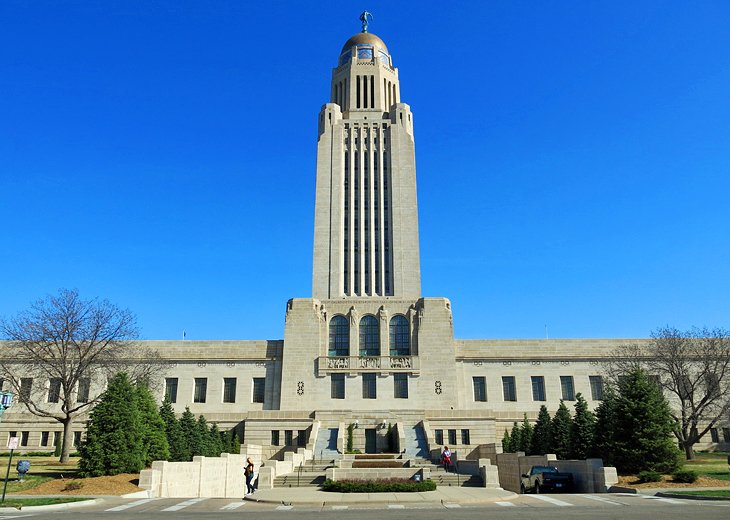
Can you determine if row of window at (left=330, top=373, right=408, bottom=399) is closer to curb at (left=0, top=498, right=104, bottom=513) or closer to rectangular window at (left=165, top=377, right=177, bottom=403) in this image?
rectangular window at (left=165, top=377, right=177, bottom=403)

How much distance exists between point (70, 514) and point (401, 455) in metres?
24.6

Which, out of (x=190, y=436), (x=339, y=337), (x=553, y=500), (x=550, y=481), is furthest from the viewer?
(x=339, y=337)

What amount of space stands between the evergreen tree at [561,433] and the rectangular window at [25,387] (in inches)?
1425

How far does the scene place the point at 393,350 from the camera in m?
52.8

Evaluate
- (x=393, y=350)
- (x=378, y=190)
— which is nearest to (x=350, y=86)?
(x=378, y=190)

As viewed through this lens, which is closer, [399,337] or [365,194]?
[399,337]

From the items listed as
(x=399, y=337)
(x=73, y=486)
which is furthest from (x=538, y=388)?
(x=73, y=486)

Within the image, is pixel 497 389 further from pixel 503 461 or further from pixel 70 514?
pixel 70 514

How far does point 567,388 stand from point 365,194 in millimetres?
27192

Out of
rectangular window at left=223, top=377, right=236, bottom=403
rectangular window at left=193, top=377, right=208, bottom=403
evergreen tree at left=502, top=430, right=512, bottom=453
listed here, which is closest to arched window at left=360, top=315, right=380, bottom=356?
rectangular window at left=223, top=377, right=236, bottom=403

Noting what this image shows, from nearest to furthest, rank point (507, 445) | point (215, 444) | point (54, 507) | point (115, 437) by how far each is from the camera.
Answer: point (54, 507) → point (115, 437) → point (215, 444) → point (507, 445)

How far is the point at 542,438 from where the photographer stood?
38469 millimetres

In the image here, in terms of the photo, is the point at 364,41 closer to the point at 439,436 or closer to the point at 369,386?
the point at 369,386

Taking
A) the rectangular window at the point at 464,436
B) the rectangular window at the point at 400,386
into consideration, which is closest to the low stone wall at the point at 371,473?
the rectangular window at the point at 464,436
